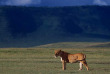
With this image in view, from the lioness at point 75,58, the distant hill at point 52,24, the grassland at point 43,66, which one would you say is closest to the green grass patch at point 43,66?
Answer: the grassland at point 43,66

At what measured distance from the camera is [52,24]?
13088 cm

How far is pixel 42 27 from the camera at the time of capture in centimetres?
12756

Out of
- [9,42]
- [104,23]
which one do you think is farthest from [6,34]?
[104,23]

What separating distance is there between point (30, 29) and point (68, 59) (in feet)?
347

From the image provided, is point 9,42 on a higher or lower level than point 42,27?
lower

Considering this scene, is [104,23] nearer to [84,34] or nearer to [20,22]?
[84,34]

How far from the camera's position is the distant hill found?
4537 inches

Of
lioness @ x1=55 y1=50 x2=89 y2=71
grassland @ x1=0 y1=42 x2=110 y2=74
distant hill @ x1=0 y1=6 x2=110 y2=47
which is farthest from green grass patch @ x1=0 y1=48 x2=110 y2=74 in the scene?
distant hill @ x1=0 y1=6 x2=110 y2=47

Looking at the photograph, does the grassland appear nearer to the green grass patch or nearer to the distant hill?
the green grass patch

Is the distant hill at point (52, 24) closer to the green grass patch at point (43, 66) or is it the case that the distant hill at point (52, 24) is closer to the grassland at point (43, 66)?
the grassland at point (43, 66)

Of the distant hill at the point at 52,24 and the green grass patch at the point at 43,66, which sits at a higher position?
the distant hill at the point at 52,24

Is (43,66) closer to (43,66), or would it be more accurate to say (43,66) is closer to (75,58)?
(43,66)

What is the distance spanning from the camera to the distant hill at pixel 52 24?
11525 centimetres

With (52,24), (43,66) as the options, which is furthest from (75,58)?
(52,24)
